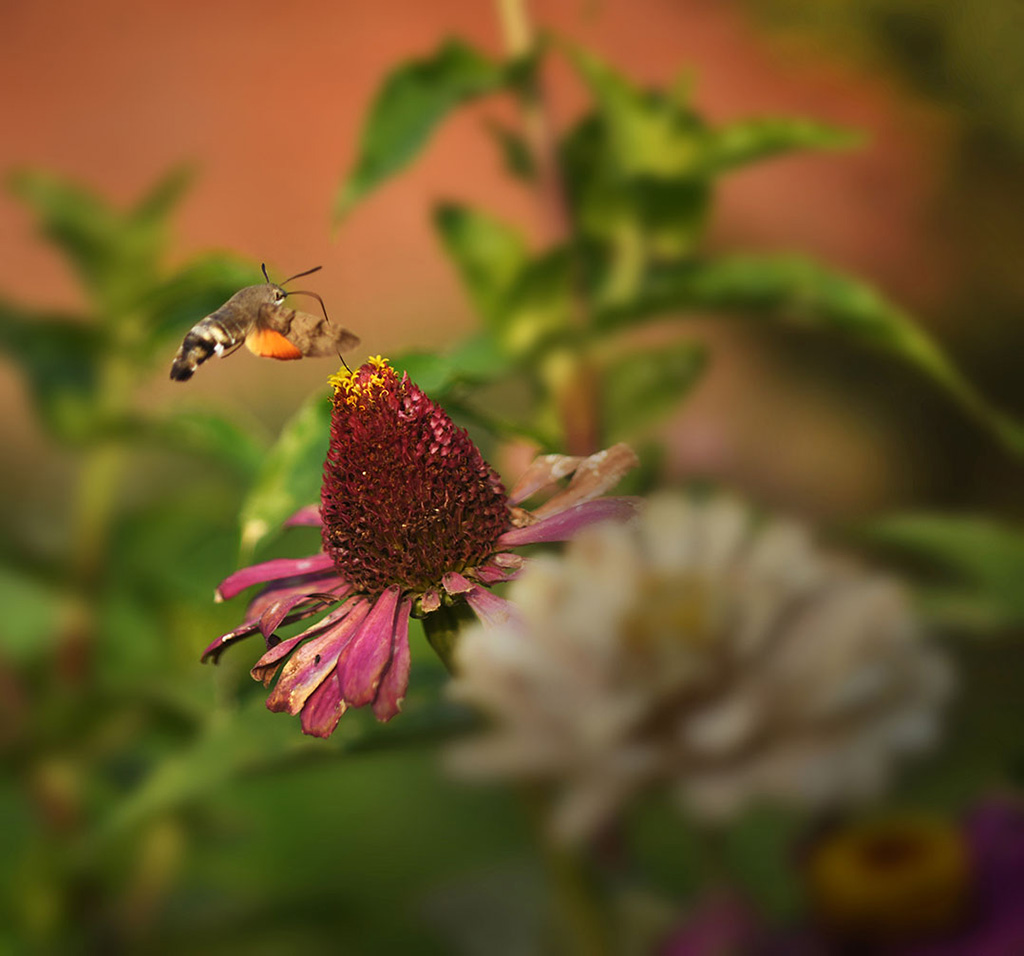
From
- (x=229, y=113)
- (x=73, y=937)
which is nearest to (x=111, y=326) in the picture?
(x=73, y=937)

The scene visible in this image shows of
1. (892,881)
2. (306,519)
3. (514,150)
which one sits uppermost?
(514,150)

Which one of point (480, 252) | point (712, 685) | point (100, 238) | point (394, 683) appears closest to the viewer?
point (394, 683)

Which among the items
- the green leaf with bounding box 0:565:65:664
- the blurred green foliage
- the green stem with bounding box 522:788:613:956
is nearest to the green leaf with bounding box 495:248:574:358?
the blurred green foliage

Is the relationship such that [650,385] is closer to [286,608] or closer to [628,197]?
[628,197]

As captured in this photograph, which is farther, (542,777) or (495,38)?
(495,38)

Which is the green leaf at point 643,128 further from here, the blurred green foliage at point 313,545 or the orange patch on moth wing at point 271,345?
the orange patch on moth wing at point 271,345

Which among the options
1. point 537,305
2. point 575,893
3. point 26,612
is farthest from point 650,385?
point 26,612

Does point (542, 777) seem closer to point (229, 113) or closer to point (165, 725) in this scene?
point (165, 725)
